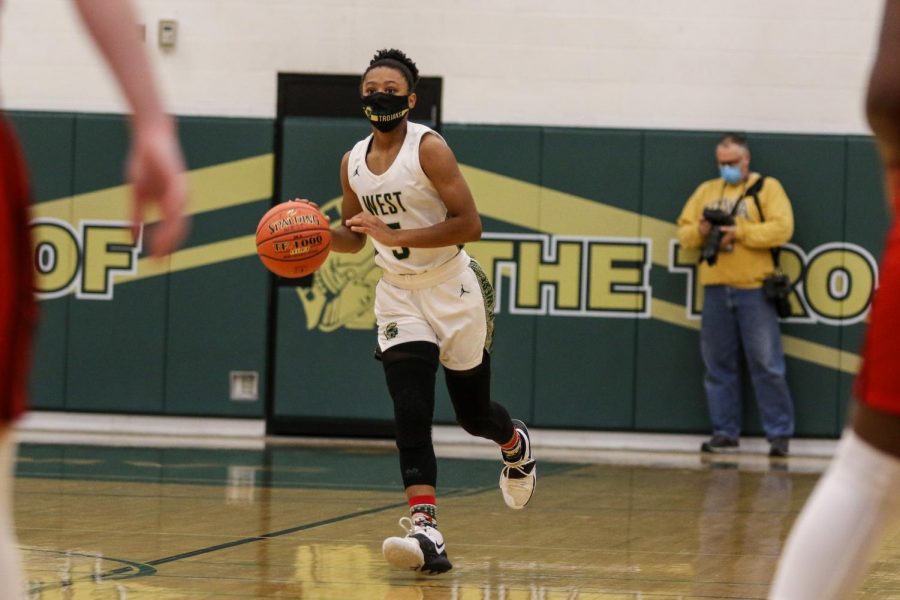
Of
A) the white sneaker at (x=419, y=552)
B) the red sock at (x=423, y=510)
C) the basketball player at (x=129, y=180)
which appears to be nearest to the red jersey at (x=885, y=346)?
the basketball player at (x=129, y=180)

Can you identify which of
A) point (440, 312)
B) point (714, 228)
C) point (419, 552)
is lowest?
point (419, 552)

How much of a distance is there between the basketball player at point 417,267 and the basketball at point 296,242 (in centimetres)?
7

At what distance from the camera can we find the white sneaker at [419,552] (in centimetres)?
471

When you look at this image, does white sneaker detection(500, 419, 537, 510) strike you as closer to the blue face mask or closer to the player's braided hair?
the player's braided hair

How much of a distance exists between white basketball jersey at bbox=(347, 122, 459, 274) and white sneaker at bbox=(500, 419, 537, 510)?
0.83 metres

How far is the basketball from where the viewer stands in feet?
17.7

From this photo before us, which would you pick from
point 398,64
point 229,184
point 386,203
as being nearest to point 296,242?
point 386,203

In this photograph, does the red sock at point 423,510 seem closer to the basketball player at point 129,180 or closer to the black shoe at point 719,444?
the basketball player at point 129,180

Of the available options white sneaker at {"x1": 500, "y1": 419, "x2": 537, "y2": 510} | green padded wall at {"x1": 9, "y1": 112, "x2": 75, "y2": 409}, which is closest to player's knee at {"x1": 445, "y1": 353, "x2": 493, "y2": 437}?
white sneaker at {"x1": 500, "y1": 419, "x2": 537, "y2": 510}

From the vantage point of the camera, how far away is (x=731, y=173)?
1003 centimetres

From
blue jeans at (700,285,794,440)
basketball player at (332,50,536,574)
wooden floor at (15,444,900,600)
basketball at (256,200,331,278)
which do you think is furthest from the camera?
blue jeans at (700,285,794,440)

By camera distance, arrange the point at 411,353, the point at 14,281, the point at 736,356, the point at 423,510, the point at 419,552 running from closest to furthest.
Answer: the point at 14,281 → the point at 419,552 → the point at 423,510 → the point at 411,353 → the point at 736,356

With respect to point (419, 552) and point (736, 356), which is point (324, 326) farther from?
point (419, 552)

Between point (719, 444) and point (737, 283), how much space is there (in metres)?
1.09
